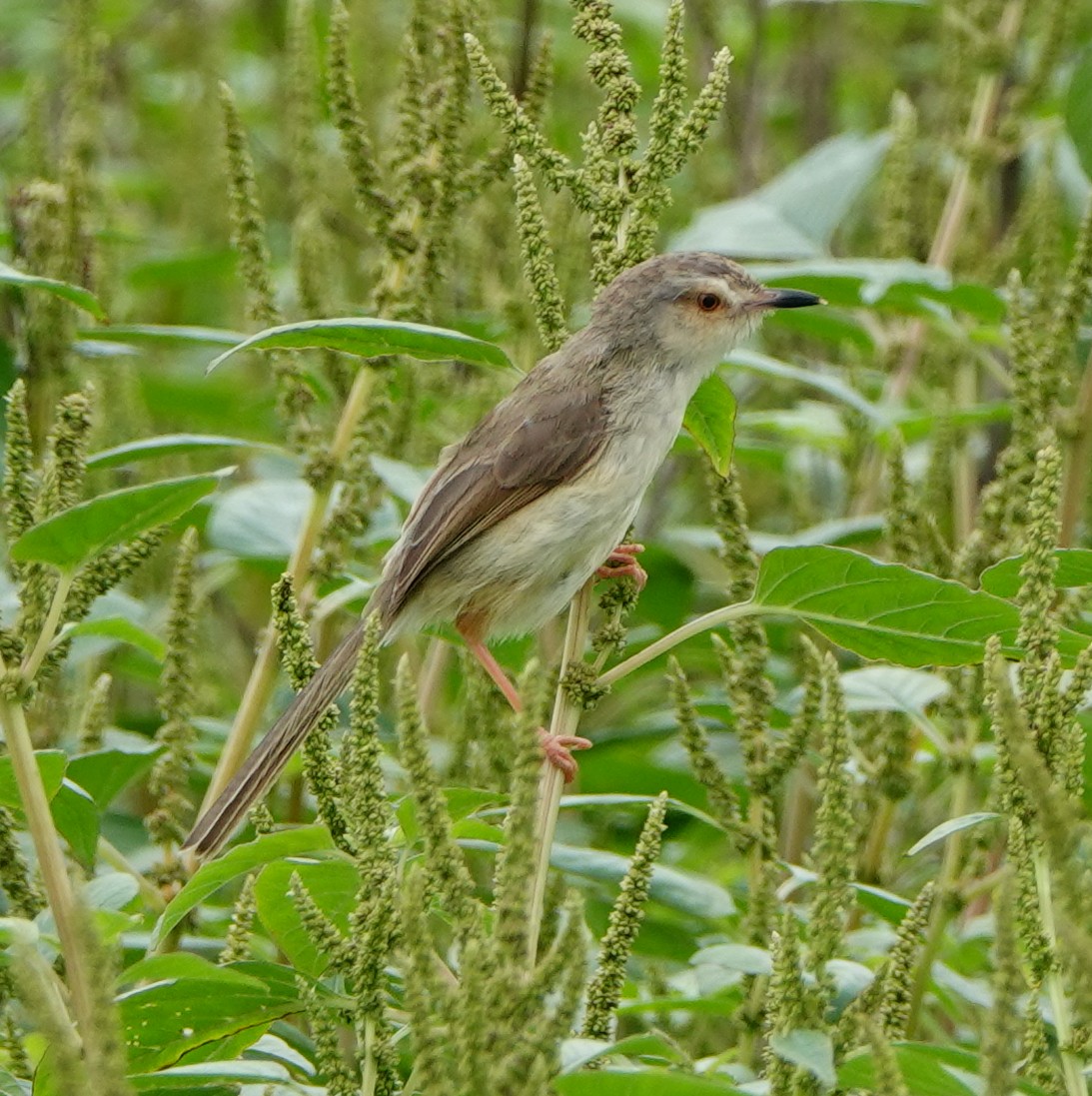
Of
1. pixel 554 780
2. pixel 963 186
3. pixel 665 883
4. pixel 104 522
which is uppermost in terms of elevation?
pixel 963 186

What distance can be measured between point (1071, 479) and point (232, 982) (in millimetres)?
2337

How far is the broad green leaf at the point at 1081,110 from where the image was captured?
347 centimetres

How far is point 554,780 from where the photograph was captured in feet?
7.34

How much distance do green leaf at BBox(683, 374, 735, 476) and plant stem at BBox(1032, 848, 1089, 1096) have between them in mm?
873

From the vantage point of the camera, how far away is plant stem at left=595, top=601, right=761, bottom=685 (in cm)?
222

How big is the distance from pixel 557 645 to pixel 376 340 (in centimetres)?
188

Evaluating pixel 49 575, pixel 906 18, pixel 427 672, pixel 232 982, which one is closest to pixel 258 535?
pixel 427 672

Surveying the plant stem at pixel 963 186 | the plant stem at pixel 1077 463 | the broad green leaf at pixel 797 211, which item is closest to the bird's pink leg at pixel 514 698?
the broad green leaf at pixel 797 211

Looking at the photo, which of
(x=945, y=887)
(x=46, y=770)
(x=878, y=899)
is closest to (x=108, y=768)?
(x=46, y=770)

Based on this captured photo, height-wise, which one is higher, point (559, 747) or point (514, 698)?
point (559, 747)

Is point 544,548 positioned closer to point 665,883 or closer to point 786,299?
point 786,299

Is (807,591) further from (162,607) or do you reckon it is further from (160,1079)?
(162,607)

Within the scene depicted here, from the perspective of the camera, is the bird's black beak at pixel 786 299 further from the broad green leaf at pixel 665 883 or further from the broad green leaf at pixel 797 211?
the broad green leaf at pixel 665 883

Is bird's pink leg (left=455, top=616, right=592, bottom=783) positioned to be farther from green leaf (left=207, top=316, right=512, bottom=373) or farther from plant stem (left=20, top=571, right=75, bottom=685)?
plant stem (left=20, top=571, right=75, bottom=685)
